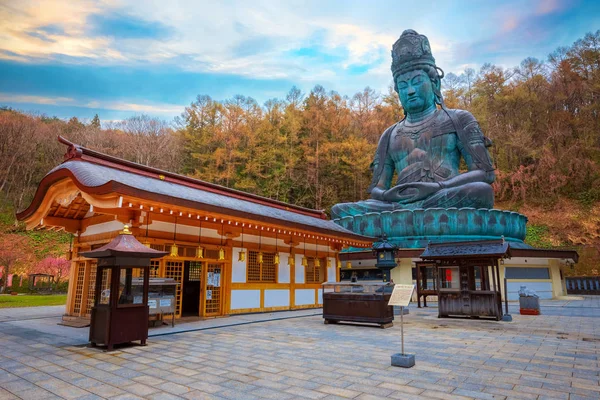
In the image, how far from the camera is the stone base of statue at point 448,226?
1842 centimetres

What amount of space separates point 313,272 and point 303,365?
378 inches

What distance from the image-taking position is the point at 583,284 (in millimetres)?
23453

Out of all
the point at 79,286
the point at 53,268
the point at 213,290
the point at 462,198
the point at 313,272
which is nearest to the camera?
the point at 79,286

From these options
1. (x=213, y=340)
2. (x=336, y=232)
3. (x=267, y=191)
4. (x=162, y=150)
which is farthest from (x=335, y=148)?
(x=213, y=340)

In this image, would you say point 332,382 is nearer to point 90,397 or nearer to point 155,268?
point 90,397

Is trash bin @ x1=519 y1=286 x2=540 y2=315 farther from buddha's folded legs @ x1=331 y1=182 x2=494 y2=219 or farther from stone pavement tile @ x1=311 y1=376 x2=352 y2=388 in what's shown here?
stone pavement tile @ x1=311 y1=376 x2=352 y2=388

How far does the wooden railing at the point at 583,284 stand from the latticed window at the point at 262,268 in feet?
73.2

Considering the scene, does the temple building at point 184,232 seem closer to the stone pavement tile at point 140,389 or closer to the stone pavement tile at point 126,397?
the stone pavement tile at point 140,389

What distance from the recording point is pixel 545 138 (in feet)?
112

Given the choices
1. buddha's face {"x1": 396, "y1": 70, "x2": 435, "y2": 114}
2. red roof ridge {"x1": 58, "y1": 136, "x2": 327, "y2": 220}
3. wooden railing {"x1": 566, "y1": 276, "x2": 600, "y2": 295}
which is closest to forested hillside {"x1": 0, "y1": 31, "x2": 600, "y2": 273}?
wooden railing {"x1": 566, "y1": 276, "x2": 600, "y2": 295}

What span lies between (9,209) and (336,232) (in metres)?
33.7

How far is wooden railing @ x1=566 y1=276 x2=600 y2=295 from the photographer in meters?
23.0

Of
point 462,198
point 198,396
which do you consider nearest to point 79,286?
point 198,396

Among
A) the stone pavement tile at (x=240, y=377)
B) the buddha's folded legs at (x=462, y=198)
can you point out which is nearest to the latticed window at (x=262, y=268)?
the stone pavement tile at (x=240, y=377)
